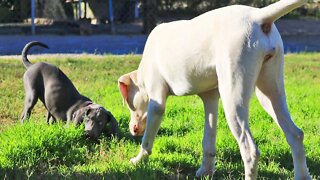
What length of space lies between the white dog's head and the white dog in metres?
0.16

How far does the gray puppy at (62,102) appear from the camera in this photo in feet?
20.1

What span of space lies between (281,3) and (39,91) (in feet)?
11.4

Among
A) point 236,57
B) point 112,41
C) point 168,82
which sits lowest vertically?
point 112,41

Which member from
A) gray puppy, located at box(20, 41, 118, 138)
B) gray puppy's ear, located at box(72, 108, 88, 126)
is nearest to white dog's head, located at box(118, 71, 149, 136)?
gray puppy, located at box(20, 41, 118, 138)

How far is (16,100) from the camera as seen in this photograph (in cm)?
852

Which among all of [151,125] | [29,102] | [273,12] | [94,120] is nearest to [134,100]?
[151,125]

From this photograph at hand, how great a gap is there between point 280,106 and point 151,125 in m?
1.11

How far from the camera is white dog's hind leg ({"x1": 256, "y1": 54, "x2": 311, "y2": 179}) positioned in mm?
4465

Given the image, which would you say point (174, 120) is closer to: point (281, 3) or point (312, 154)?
point (312, 154)

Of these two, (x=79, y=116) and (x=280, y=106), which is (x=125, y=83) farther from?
(x=280, y=106)

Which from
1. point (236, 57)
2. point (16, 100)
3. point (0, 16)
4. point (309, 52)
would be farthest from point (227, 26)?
point (0, 16)

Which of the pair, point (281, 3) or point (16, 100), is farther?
point (16, 100)

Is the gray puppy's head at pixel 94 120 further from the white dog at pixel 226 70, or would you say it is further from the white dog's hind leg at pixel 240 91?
the white dog's hind leg at pixel 240 91

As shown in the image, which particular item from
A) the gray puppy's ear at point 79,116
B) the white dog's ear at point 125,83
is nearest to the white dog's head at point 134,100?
the white dog's ear at point 125,83
